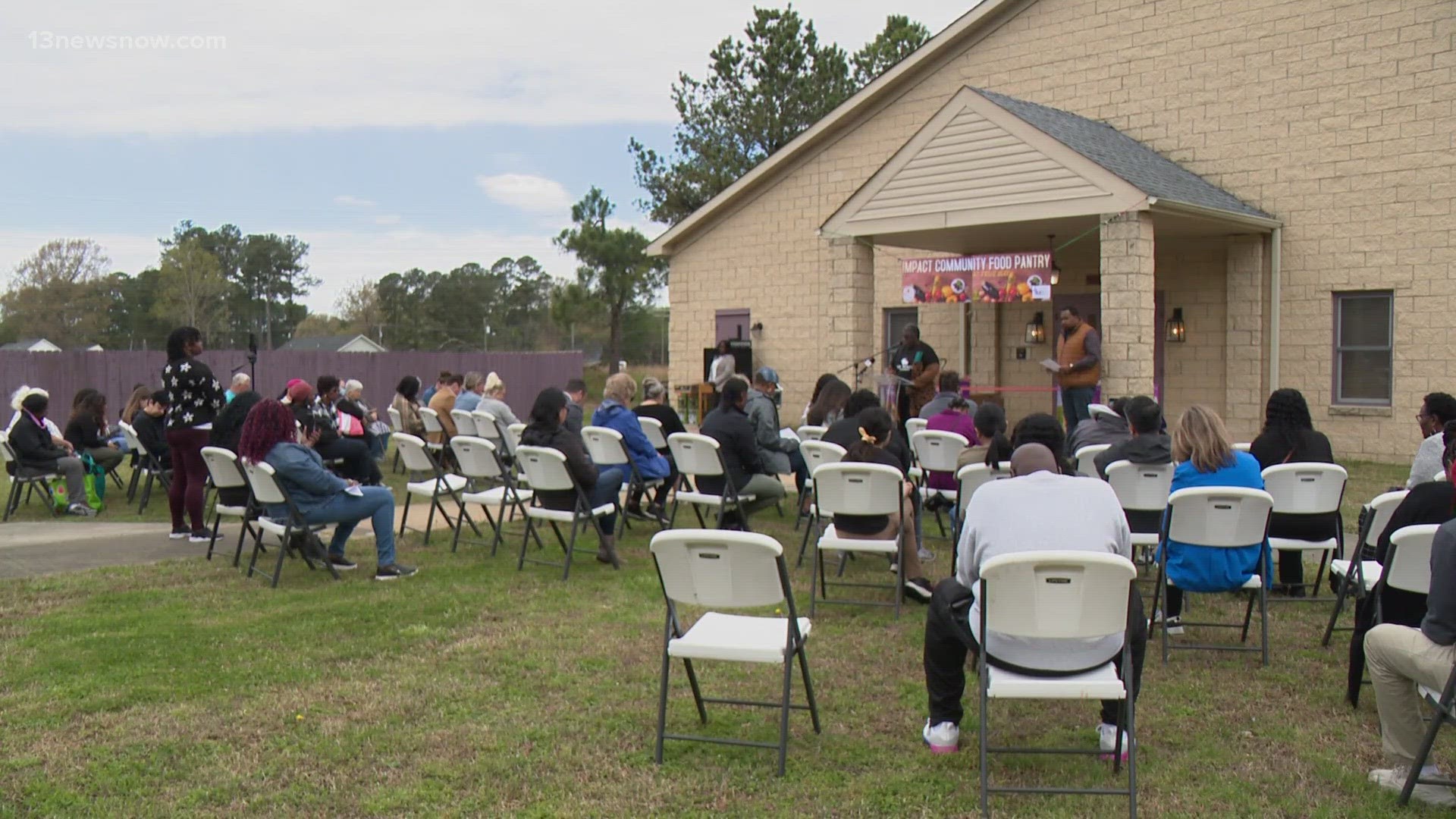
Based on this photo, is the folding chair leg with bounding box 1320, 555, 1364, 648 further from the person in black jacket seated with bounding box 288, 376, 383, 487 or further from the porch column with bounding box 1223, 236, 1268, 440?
the porch column with bounding box 1223, 236, 1268, 440

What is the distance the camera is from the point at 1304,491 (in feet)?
20.2

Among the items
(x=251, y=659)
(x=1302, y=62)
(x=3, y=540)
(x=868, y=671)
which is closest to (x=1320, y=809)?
(x=868, y=671)

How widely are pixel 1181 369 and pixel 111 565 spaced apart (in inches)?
508

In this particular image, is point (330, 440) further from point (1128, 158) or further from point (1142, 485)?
point (1128, 158)

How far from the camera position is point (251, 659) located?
554cm

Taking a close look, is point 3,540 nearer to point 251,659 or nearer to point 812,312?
point 251,659

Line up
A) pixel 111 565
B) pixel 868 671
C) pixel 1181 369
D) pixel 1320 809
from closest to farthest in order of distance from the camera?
pixel 1320 809, pixel 868 671, pixel 111 565, pixel 1181 369

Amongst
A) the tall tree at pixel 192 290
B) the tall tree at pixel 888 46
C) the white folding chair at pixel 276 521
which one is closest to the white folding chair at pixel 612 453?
the white folding chair at pixel 276 521

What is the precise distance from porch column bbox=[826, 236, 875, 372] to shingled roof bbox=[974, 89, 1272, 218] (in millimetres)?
2585

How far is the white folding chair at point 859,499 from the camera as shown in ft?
20.6

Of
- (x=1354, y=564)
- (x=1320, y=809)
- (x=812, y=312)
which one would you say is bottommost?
(x=1320, y=809)

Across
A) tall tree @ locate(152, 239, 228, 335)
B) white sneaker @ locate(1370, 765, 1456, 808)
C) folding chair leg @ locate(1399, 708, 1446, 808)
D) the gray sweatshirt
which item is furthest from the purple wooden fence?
tall tree @ locate(152, 239, 228, 335)

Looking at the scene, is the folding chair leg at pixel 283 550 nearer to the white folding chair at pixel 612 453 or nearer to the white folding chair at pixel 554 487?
the white folding chair at pixel 554 487

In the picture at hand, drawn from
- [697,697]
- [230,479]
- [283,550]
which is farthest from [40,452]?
[697,697]
